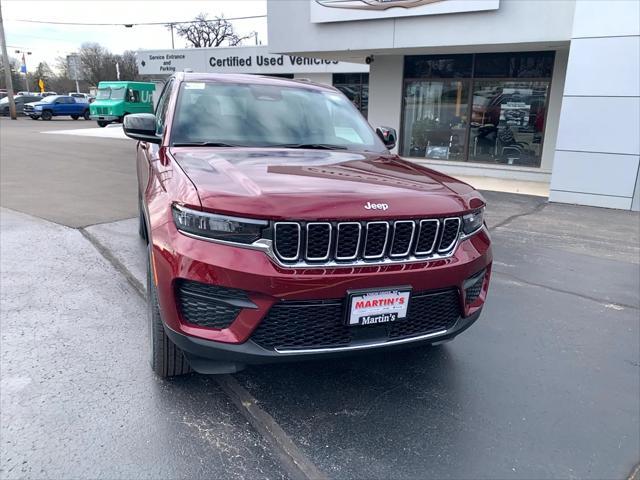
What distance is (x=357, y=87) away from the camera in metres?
21.0

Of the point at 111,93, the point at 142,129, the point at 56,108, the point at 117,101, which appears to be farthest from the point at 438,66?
the point at 56,108

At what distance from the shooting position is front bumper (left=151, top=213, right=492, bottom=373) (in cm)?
228

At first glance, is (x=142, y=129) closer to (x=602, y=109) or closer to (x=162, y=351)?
(x=162, y=351)

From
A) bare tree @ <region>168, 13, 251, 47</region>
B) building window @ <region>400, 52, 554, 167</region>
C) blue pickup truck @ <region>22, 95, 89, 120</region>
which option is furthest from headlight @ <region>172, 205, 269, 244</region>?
bare tree @ <region>168, 13, 251, 47</region>

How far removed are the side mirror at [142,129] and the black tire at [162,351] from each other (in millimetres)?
1168

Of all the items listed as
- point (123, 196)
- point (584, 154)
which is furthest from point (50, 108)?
point (584, 154)

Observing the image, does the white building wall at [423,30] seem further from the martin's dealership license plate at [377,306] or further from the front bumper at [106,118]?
the front bumper at [106,118]

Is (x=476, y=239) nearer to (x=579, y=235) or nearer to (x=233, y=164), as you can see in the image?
(x=233, y=164)

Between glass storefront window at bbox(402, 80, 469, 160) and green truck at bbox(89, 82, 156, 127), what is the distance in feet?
70.0

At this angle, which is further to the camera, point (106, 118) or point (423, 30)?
point (106, 118)

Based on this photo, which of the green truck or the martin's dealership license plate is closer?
the martin's dealership license plate

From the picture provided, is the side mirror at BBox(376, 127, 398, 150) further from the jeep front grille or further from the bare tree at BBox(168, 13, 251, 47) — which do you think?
the bare tree at BBox(168, 13, 251, 47)

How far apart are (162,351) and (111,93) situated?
104 feet

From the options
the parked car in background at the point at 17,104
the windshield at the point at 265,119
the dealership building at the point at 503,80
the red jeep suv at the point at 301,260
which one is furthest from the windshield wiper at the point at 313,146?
the parked car in background at the point at 17,104
